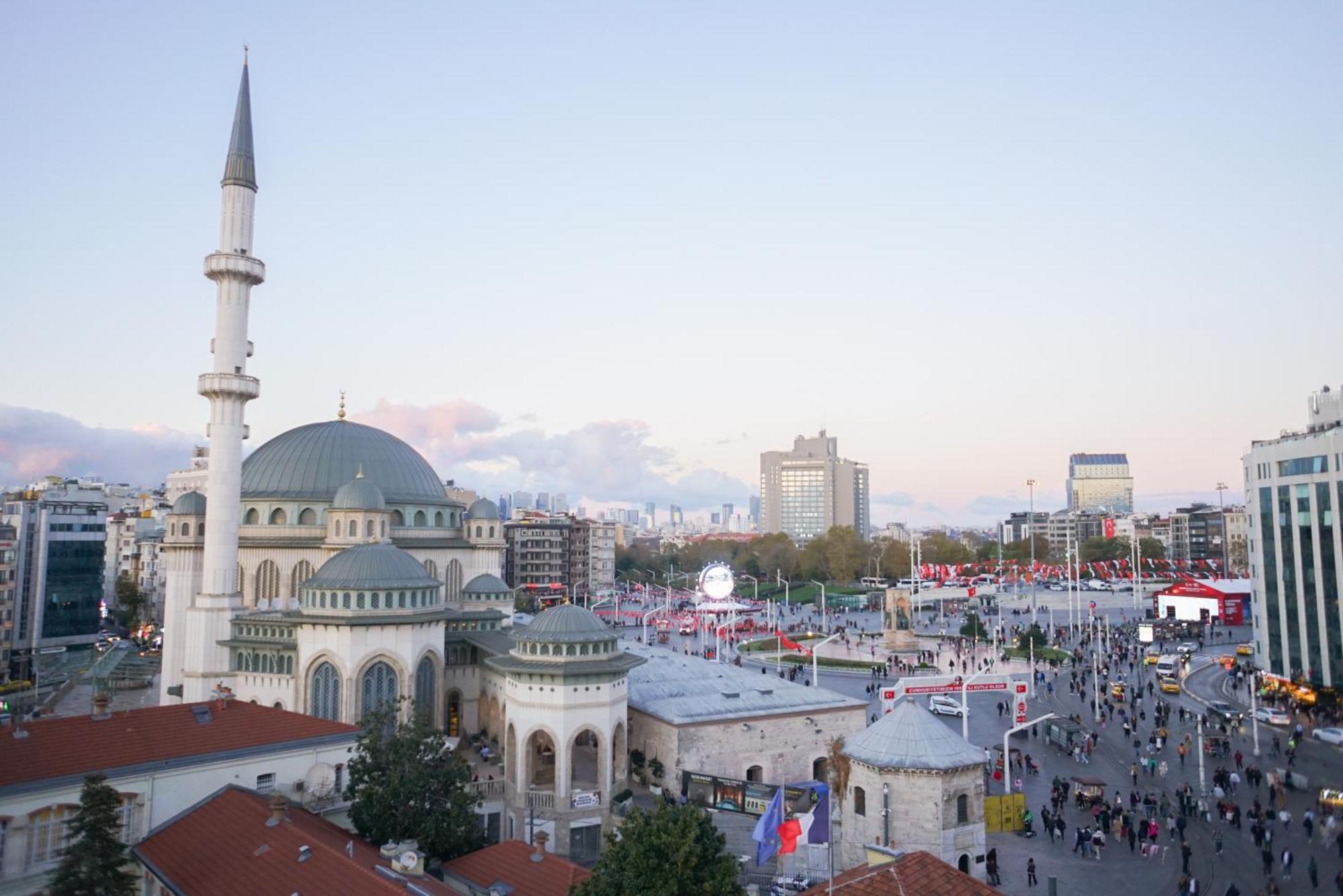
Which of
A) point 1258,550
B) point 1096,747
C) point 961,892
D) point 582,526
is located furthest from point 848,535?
point 961,892

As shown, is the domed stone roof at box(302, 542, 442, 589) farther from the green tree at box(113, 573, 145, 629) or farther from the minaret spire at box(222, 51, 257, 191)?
the green tree at box(113, 573, 145, 629)

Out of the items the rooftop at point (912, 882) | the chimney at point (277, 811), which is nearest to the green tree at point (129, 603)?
the chimney at point (277, 811)

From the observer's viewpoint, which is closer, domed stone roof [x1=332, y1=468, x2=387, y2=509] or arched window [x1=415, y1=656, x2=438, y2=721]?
arched window [x1=415, y1=656, x2=438, y2=721]

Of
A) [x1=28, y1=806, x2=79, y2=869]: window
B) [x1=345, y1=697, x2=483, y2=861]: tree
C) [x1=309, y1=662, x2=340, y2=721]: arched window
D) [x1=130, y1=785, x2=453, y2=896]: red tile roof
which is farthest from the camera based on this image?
[x1=309, y1=662, x2=340, y2=721]: arched window

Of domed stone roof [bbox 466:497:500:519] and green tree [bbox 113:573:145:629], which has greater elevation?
domed stone roof [bbox 466:497:500:519]

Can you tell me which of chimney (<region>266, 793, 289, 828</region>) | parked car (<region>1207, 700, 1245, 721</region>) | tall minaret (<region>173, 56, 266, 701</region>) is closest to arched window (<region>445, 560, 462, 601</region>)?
tall minaret (<region>173, 56, 266, 701</region>)

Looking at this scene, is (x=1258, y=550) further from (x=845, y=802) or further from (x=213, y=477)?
(x=213, y=477)

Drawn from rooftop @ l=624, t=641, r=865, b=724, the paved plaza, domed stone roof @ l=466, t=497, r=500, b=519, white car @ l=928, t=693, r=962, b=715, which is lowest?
the paved plaza

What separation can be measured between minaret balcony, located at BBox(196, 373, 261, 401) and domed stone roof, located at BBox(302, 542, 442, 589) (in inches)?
376

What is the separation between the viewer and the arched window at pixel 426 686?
33250 mm

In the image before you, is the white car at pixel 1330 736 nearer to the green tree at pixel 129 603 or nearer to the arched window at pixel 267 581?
the arched window at pixel 267 581

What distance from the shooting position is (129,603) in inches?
3051

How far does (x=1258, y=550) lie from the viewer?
4884 centimetres

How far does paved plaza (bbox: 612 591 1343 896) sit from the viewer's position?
24047mm
